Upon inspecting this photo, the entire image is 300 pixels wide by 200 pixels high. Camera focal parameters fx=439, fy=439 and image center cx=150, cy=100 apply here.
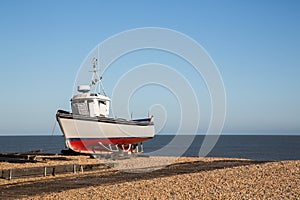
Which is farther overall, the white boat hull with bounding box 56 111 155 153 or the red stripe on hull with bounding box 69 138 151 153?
the red stripe on hull with bounding box 69 138 151 153

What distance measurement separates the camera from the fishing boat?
3484 cm

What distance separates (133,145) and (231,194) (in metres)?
31.8

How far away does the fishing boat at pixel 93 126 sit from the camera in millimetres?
34844

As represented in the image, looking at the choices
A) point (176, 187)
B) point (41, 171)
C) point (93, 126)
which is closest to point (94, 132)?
point (93, 126)

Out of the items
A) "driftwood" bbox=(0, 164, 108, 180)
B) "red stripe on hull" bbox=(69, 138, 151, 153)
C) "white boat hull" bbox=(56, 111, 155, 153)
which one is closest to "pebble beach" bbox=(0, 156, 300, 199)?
"driftwood" bbox=(0, 164, 108, 180)

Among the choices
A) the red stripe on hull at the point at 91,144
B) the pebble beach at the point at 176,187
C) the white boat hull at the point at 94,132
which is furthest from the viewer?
the red stripe on hull at the point at 91,144

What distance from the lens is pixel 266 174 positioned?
18.0 meters

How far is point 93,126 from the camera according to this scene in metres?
36.2

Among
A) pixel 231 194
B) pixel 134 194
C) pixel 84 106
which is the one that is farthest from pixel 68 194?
pixel 84 106

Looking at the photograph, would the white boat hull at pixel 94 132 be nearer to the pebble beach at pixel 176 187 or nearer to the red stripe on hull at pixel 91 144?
the red stripe on hull at pixel 91 144

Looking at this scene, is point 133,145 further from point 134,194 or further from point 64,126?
point 134,194

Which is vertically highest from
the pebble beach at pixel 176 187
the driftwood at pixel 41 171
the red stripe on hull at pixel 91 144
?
the red stripe on hull at pixel 91 144

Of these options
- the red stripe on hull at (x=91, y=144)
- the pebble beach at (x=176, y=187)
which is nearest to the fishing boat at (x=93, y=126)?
the red stripe on hull at (x=91, y=144)

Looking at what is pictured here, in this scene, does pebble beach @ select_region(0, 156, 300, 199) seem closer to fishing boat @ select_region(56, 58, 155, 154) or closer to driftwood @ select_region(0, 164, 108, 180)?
driftwood @ select_region(0, 164, 108, 180)
